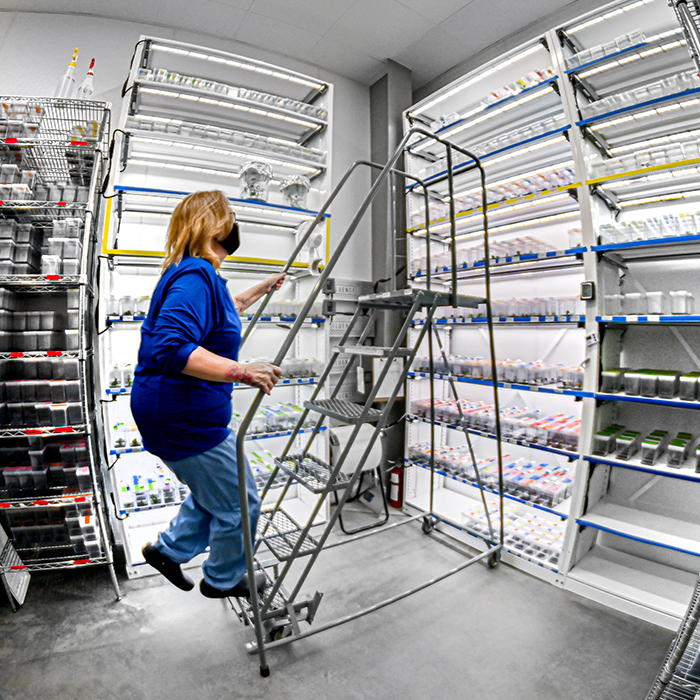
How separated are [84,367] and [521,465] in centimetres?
319

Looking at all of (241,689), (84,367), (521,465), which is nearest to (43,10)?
(84,367)

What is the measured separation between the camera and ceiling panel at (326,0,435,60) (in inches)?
137

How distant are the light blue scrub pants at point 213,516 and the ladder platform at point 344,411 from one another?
1.49ft

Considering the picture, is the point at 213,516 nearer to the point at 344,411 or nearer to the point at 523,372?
the point at 344,411

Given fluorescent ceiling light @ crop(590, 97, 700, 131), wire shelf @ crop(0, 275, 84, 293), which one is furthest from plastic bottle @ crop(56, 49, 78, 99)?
fluorescent ceiling light @ crop(590, 97, 700, 131)

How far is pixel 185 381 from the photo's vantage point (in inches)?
65.7

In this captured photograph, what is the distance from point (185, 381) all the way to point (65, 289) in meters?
1.48

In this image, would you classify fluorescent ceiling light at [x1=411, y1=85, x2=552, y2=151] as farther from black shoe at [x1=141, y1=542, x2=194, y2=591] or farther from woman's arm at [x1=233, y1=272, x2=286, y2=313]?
→ black shoe at [x1=141, y1=542, x2=194, y2=591]

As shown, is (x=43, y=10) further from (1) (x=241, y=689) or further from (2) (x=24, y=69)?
(1) (x=241, y=689)

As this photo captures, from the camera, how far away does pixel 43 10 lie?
3.27m

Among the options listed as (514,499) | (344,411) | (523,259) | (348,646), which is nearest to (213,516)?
(344,411)

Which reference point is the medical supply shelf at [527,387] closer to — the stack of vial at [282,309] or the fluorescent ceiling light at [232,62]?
the stack of vial at [282,309]

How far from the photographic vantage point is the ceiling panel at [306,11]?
11.1ft

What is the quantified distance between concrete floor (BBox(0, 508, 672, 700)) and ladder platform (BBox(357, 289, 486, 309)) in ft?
5.76
